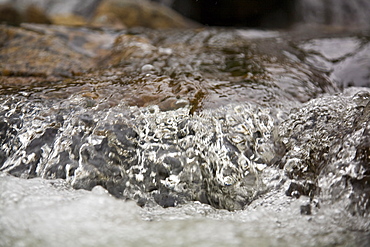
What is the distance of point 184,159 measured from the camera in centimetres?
181

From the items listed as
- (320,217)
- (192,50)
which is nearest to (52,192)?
(320,217)

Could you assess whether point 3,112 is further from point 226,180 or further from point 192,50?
point 192,50

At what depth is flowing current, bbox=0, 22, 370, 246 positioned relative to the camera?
1439 mm

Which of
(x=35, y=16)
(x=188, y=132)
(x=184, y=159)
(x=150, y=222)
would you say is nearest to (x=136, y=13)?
(x=35, y=16)

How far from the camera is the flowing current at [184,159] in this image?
1.44m

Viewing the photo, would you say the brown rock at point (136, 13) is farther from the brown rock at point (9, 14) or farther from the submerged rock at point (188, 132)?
the submerged rock at point (188, 132)

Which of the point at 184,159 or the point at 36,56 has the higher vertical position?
the point at 36,56

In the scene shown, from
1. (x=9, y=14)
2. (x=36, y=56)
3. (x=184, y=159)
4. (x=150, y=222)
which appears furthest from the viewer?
(x=9, y=14)

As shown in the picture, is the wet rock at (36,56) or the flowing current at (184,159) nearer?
the flowing current at (184,159)

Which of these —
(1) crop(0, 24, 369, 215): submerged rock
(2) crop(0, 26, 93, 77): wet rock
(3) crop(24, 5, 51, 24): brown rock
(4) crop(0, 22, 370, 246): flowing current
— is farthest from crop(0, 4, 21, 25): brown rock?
(4) crop(0, 22, 370, 246): flowing current

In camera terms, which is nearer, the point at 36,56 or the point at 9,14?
the point at 36,56

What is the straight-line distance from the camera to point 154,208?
1.68m

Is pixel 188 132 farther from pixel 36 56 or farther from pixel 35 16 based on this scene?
pixel 35 16

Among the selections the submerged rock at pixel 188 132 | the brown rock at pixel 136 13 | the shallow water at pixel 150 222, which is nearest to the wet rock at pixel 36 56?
the submerged rock at pixel 188 132
